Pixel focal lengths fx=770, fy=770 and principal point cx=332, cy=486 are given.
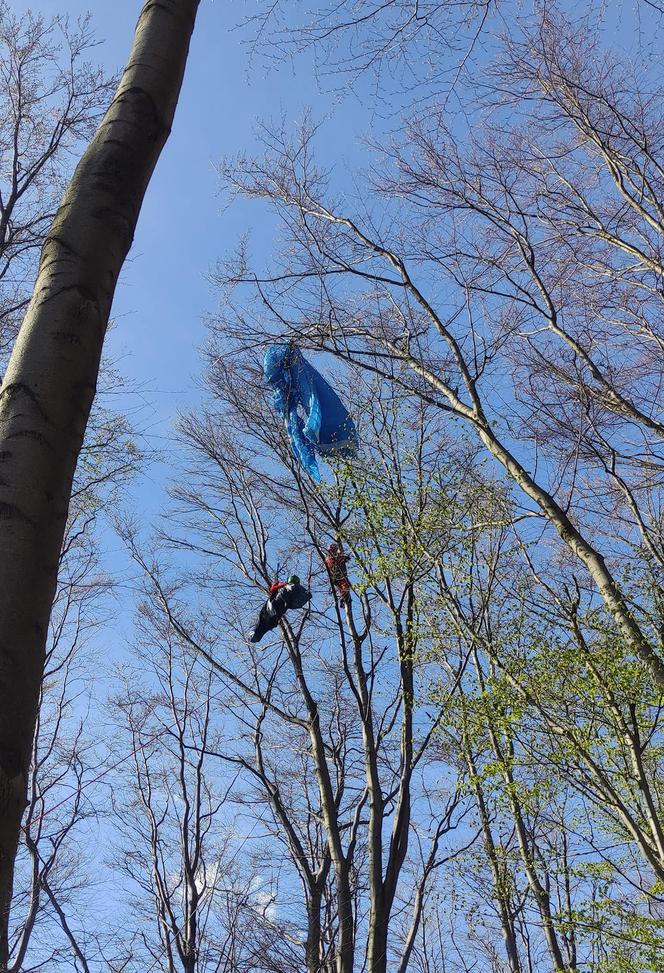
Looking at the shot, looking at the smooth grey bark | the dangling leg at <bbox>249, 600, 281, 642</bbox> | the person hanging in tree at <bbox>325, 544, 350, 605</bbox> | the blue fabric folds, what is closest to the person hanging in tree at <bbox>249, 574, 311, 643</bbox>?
the dangling leg at <bbox>249, 600, 281, 642</bbox>

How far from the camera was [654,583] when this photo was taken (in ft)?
18.0

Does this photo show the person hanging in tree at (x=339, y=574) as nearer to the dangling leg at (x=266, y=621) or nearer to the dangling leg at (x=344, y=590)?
the dangling leg at (x=344, y=590)

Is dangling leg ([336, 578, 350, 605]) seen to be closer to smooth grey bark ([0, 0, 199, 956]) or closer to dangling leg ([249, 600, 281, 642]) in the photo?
dangling leg ([249, 600, 281, 642])

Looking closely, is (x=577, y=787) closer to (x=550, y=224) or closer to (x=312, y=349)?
(x=312, y=349)

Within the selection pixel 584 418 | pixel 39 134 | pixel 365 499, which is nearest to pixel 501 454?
pixel 584 418

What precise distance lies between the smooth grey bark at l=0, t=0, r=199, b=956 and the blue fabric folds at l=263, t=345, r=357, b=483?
16.9ft

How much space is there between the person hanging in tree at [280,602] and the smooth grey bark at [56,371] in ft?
16.7

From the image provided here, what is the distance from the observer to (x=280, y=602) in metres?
6.82

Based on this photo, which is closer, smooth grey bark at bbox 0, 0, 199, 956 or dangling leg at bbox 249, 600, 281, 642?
smooth grey bark at bbox 0, 0, 199, 956

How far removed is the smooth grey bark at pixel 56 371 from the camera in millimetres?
1098

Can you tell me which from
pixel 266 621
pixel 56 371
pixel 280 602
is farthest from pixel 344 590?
pixel 56 371

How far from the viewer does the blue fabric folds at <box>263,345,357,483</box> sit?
7.12m

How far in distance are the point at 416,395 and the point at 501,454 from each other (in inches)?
36.9

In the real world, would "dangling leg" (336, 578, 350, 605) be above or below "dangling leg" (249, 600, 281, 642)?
above
